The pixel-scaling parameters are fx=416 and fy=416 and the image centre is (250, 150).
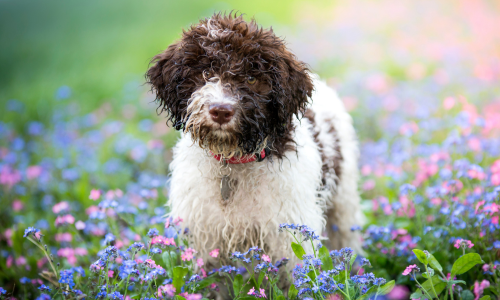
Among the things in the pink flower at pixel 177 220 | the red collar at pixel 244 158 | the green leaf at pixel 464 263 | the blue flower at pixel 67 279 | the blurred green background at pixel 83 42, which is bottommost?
the blue flower at pixel 67 279

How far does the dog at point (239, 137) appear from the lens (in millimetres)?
2393

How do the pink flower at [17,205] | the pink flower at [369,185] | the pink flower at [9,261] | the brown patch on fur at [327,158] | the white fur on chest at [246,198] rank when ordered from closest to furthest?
the white fur on chest at [246,198] → the brown patch on fur at [327,158] → the pink flower at [9,261] → the pink flower at [17,205] → the pink flower at [369,185]

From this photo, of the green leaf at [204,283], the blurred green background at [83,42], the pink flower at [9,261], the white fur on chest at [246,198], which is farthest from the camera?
the blurred green background at [83,42]

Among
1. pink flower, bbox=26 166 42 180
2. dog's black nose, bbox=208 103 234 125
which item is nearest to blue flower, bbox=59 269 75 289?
dog's black nose, bbox=208 103 234 125

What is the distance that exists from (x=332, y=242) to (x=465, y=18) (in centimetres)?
812

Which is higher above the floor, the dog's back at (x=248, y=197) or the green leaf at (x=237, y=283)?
the dog's back at (x=248, y=197)

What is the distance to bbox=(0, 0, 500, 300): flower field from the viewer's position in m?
2.49

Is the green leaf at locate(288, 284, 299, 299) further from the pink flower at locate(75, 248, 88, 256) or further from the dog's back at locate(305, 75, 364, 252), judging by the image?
the pink flower at locate(75, 248, 88, 256)

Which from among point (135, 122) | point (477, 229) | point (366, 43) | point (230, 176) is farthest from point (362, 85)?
point (230, 176)

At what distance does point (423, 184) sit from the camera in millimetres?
4258

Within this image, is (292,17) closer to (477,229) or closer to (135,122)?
(135,122)

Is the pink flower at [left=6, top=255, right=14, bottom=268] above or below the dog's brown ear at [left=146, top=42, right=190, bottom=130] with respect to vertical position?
below

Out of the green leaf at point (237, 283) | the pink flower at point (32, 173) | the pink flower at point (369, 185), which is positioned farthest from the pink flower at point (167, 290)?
the pink flower at point (32, 173)

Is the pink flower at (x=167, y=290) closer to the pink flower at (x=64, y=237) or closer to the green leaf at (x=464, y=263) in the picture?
the green leaf at (x=464, y=263)
